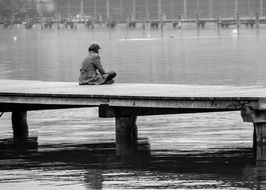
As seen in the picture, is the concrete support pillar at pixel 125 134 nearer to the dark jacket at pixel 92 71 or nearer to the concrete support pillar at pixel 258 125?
the dark jacket at pixel 92 71

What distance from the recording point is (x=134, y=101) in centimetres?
2391

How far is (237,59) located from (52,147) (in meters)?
45.0

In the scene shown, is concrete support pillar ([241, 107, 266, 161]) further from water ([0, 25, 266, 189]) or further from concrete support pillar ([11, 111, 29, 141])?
concrete support pillar ([11, 111, 29, 141])

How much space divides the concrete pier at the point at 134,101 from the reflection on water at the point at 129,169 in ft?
1.53

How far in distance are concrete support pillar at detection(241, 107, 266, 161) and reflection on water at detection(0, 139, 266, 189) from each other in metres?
0.24

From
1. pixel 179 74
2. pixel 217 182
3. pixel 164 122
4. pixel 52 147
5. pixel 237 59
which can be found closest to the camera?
pixel 217 182

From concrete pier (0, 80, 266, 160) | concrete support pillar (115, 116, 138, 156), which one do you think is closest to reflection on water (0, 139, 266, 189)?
concrete support pillar (115, 116, 138, 156)

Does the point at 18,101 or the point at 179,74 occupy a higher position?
the point at 18,101

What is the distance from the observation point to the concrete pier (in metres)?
22.7

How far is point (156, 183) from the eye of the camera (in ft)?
67.8

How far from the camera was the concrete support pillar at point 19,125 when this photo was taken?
27.6 m

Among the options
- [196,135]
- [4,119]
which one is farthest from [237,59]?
[196,135]

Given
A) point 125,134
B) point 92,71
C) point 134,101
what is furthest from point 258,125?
point 92,71

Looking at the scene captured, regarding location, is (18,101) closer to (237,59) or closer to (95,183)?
(95,183)
